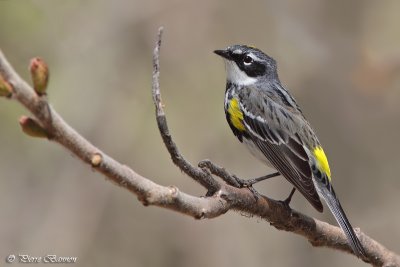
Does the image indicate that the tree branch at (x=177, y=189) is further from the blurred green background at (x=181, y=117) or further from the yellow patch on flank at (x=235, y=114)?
the blurred green background at (x=181, y=117)

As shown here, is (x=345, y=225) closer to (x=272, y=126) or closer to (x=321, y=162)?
(x=321, y=162)

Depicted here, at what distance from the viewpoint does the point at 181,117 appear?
24.7 feet

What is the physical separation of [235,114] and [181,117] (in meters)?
1.85

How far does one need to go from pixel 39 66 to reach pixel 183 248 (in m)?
5.31

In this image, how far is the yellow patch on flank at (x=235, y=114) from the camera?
18.5 ft

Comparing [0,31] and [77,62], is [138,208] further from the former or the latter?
[0,31]

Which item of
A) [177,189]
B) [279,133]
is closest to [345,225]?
[279,133]

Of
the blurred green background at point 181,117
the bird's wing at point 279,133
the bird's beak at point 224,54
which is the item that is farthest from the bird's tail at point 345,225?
the blurred green background at point 181,117

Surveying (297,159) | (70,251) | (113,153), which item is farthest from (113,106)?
(297,159)

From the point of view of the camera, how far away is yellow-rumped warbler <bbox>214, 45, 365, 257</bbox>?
5.06 metres

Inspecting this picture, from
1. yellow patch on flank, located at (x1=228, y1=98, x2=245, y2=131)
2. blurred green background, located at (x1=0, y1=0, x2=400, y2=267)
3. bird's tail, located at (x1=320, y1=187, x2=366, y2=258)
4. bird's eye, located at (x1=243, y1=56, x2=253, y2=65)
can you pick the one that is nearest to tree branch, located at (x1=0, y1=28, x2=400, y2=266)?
bird's tail, located at (x1=320, y1=187, x2=366, y2=258)

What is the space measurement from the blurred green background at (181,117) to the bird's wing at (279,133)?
5.55ft

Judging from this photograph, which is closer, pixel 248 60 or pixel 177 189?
pixel 177 189

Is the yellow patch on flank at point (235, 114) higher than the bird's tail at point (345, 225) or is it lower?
higher
